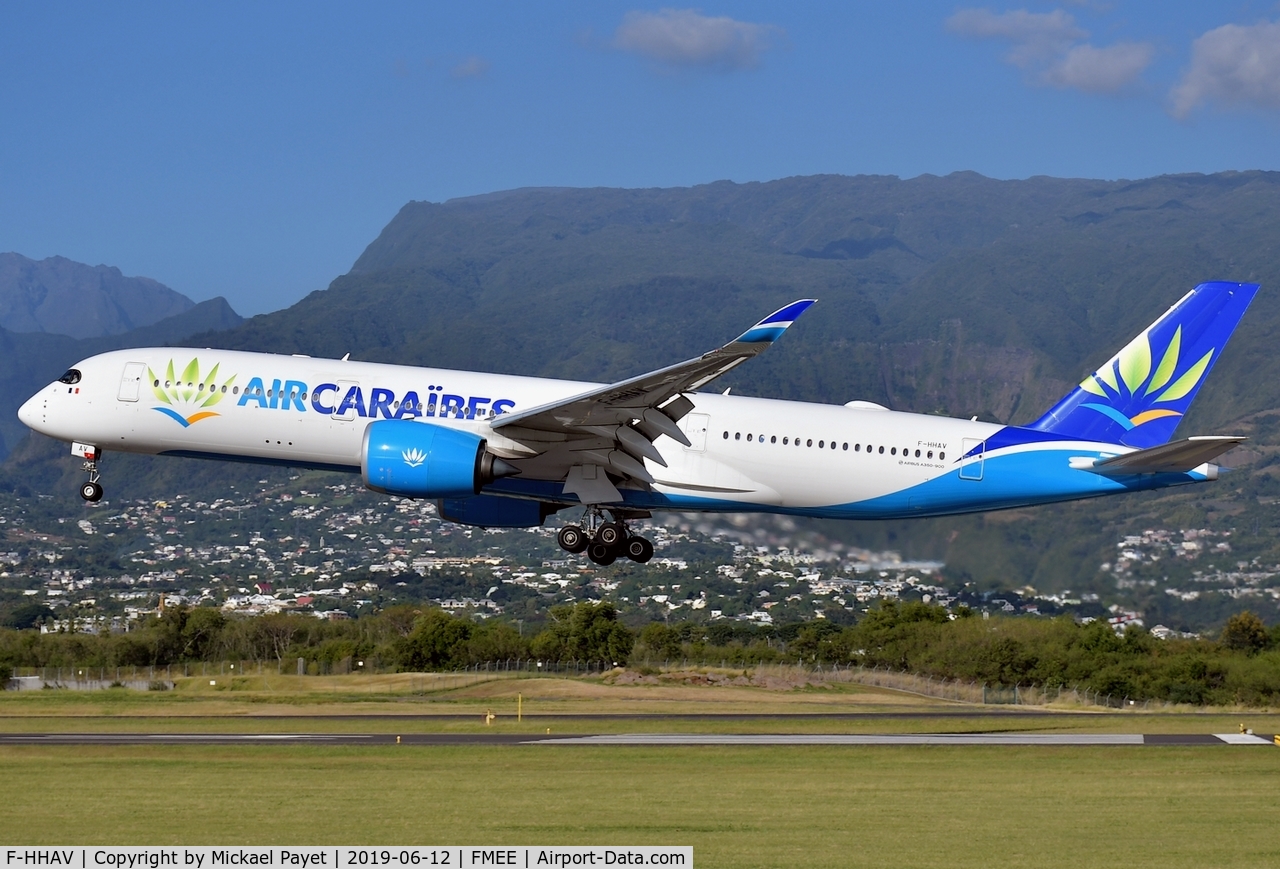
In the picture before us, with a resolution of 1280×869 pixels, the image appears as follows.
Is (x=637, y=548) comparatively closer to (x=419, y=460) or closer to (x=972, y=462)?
(x=419, y=460)

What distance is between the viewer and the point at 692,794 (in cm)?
3077

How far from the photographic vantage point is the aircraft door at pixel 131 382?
38188 millimetres

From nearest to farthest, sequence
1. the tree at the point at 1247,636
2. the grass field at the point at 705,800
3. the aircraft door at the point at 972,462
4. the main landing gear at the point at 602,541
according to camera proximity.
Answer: the grass field at the point at 705,800, the aircraft door at the point at 972,462, the main landing gear at the point at 602,541, the tree at the point at 1247,636

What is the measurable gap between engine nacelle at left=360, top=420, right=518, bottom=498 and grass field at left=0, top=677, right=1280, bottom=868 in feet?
20.7

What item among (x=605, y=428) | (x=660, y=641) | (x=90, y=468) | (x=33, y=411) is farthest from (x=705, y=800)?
(x=660, y=641)

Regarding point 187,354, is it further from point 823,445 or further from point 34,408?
point 823,445

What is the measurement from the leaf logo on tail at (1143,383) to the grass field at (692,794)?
332 inches

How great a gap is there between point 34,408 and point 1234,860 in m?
30.1

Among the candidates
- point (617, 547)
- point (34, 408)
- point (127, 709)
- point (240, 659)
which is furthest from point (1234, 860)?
point (240, 659)

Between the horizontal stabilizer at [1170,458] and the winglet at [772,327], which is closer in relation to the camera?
the winglet at [772,327]

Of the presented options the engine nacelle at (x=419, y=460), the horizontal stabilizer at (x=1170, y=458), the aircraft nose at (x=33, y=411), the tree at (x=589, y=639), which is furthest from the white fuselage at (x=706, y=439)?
the tree at (x=589, y=639)

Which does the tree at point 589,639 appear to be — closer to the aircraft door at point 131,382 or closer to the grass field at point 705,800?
the grass field at point 705,800
